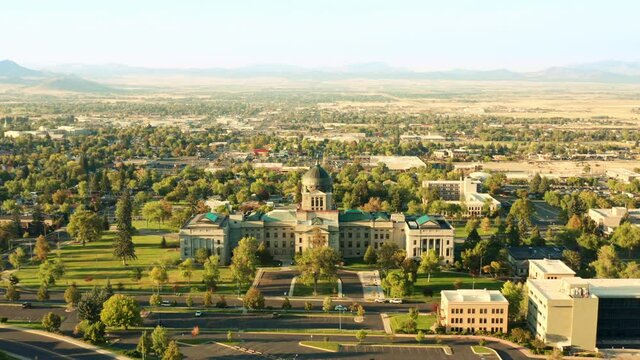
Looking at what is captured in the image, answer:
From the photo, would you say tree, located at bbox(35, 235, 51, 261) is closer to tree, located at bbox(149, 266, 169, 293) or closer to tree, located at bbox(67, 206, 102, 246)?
tree, located at bbox(67, 206, 102, 246)

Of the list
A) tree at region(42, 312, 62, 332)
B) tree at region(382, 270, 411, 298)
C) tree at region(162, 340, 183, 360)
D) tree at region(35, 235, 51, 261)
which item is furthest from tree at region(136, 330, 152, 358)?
tree at region(35, 235, 51, 261)

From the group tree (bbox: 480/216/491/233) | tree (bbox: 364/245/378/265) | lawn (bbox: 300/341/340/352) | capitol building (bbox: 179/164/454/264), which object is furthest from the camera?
tree (bbox: 480/216/491/233)

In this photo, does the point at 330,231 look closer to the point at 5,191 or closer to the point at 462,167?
the point at 5,191

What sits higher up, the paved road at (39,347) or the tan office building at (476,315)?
the tan office building at (476,315)

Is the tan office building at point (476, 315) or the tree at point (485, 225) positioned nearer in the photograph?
the tan office building at point (476, 315)

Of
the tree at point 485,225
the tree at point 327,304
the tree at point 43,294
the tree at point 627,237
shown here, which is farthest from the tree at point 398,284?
the tree at point 627,237

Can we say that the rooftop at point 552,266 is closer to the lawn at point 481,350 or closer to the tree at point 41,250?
the lawn at point 481,350

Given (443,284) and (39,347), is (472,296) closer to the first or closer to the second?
(443,284)

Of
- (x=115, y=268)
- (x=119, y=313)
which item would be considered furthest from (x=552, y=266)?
(x=115, y=268)
